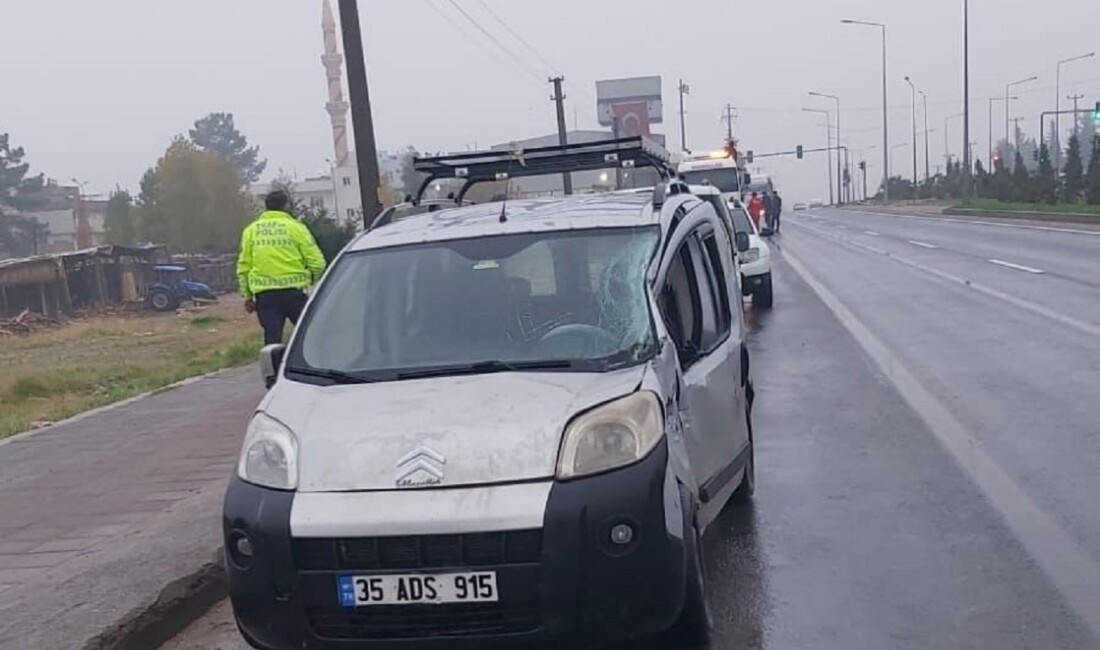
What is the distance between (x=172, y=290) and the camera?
4519 cm

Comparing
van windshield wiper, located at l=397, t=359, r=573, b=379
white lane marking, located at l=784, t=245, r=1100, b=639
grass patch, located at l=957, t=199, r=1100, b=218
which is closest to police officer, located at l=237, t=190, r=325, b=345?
white lane marking, located at l=784, t=245, r=1100, b=639

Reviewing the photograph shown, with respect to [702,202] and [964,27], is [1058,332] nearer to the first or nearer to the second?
[702,202]

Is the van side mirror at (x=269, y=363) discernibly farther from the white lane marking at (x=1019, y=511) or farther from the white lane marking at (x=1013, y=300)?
the white lane marking at (x=1013, y=300)

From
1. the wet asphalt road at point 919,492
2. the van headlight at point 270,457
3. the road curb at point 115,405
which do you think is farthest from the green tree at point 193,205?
the van headlight at point 270,457

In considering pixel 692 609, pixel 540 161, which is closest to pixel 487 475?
pixel 692 609

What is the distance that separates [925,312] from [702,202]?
36.0ft

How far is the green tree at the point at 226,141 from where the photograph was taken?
125 meters

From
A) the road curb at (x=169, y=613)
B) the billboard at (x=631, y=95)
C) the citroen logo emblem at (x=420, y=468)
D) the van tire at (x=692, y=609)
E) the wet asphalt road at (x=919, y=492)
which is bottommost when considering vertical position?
the wet asphalt road at (x=919, y=492)

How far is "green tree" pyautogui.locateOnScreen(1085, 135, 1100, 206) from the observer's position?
45.9m

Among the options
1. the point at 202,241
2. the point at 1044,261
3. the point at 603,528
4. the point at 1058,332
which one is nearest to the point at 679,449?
the point at 603,528

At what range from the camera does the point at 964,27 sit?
176 ft

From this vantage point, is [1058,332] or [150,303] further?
[150,303]

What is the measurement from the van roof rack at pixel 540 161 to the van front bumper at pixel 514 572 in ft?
11.0

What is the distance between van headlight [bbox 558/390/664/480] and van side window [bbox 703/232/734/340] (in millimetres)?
1856
